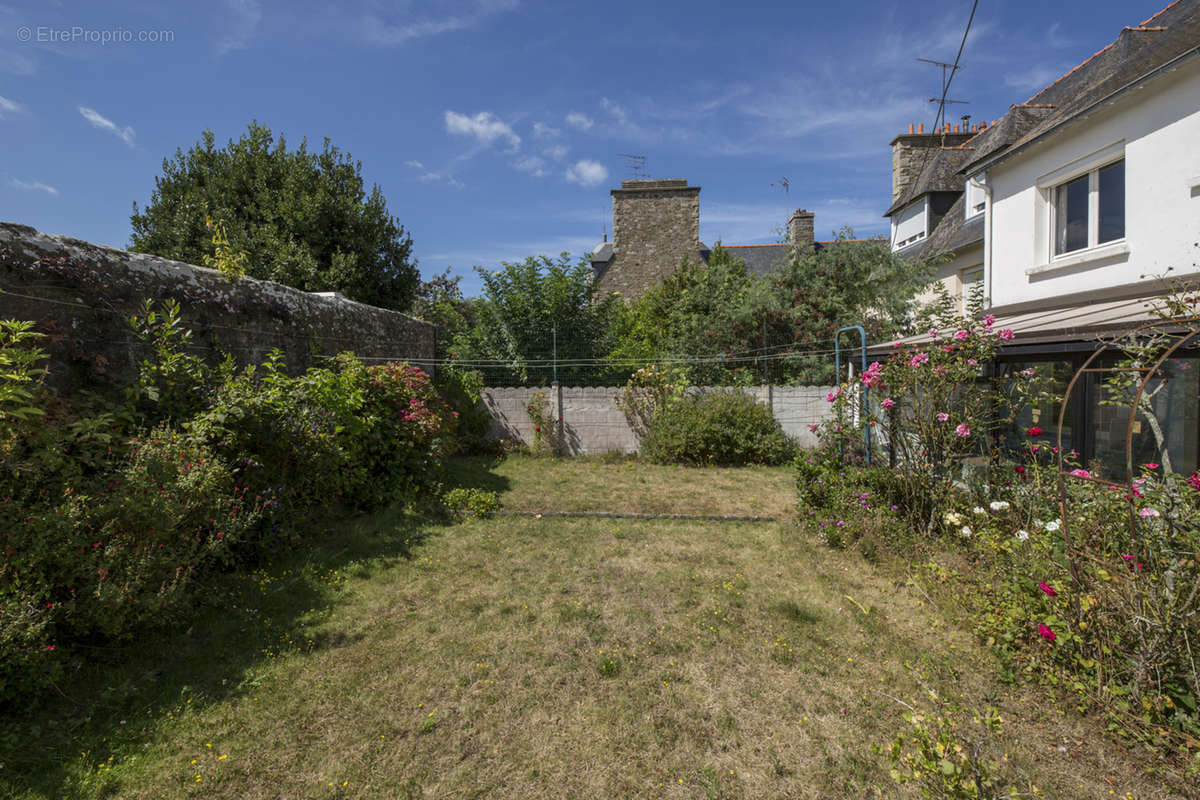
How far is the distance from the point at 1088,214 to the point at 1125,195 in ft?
2.10

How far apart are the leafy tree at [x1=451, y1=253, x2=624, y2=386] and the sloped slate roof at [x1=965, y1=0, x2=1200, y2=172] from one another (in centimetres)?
692

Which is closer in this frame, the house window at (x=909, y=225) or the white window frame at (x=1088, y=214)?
the white window frame at (x=1088, y=214)

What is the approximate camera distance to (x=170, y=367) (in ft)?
12.4

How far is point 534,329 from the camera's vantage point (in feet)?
31.7

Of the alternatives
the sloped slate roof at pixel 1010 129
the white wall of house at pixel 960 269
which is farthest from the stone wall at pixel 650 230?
the sloped slate roof at pixel 1010 129

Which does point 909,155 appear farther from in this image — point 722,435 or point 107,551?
point 107,551

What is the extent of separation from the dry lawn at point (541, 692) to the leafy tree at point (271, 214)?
7347 mm

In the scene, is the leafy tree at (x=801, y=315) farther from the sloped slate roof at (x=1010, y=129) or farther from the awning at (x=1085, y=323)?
the awning at (x=1085, y=323)

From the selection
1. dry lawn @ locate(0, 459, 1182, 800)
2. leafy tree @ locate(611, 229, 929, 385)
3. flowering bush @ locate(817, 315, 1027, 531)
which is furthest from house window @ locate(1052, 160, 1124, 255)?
dry lawn @ locate(0, 459, 1182, 800)

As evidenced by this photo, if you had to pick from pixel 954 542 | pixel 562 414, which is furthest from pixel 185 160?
pixel 954 542

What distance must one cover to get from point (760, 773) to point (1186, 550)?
2285 millimetres

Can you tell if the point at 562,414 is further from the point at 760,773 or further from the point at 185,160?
the point at 185,160

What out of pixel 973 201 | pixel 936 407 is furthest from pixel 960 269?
pixel 936 407

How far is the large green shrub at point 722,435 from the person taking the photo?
8.48 metres
